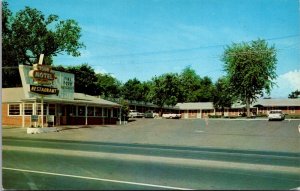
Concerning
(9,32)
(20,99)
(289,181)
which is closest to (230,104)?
(9,32)

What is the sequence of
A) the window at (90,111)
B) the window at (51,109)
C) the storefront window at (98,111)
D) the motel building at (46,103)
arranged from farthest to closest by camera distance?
the storefront window at (98,111)
the window at (90,111)
the window at (51,109)
the motel building at (46,103)

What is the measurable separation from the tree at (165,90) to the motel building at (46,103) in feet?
129

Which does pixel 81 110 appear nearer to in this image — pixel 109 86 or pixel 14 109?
pixel 14 109

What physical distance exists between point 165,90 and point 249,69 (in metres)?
29.8

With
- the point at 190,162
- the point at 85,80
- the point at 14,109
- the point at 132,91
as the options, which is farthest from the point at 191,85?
the point at 190,162

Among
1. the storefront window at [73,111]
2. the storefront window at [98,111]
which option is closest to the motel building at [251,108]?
the storefront window at [98,111]

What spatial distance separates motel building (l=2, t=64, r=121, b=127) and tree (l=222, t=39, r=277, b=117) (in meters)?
21.6

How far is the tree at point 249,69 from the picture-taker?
2206 inches

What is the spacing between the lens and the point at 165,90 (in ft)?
280

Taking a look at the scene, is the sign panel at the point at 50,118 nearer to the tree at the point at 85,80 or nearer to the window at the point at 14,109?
the window at the point at 14,109

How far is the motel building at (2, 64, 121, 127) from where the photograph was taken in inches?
1255

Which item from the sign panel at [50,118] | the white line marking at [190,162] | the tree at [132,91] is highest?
the tree at [132,91]

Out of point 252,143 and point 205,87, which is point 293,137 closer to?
point 252,143

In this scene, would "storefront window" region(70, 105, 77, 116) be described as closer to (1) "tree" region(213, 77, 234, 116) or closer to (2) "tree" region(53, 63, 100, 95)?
(2) "tree" region(53, 63, 100, 95)
